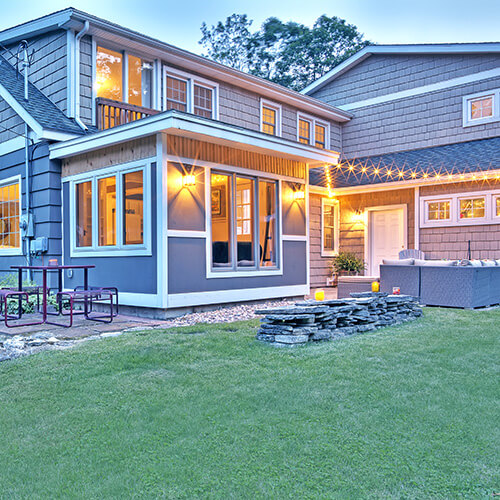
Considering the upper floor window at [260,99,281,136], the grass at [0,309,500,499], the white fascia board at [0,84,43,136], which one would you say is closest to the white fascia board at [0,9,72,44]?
the white fascia board at [0,84,43,136]

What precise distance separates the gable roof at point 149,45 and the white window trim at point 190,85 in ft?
0.45

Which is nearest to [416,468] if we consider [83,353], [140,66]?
[83,353]

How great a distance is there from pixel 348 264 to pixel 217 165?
5.61 m

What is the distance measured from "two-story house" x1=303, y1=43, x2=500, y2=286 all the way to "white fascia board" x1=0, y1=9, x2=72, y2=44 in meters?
6.26

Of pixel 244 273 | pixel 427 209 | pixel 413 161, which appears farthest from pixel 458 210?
pixel 244 273

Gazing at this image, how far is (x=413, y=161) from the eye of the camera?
1159 cm

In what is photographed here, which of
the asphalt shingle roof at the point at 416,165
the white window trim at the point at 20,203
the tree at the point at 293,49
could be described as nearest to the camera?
the white window trim at the point at 20,203

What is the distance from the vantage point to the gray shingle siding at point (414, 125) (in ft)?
37.9

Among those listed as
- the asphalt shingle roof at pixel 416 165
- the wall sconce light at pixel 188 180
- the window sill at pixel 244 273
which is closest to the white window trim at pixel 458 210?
the asphalt shingle roof at pixel 416 165

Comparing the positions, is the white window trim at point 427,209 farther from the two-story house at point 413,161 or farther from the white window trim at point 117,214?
the white window trim at point 117,214

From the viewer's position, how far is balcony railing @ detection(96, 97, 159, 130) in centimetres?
830

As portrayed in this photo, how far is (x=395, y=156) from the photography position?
12.4 meters

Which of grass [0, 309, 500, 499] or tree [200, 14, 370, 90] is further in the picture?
tree [200, 14, 370, 90]

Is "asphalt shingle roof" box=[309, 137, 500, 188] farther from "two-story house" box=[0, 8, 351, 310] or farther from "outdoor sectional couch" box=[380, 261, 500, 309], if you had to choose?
"outdoor sectional couch" box=[380, 261, 500, 309]
